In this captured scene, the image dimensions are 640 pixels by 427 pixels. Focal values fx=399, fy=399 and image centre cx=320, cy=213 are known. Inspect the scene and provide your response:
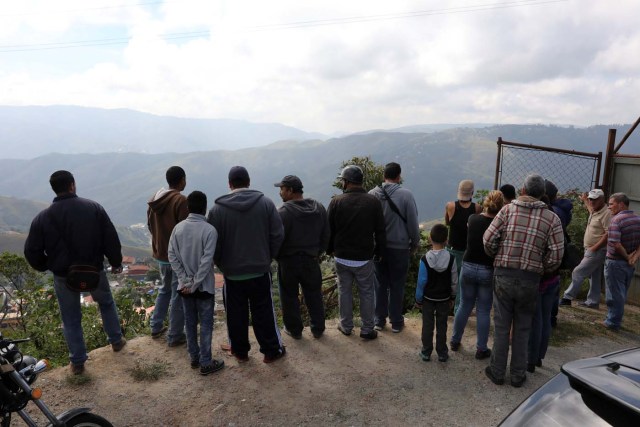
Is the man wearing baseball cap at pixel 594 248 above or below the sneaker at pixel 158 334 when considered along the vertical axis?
above

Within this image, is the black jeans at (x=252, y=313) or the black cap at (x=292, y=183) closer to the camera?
the black jeans at (x=252, y=313)

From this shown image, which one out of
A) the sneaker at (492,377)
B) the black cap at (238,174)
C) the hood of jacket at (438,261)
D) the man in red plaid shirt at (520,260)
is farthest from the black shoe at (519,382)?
the black cap at (238,174)

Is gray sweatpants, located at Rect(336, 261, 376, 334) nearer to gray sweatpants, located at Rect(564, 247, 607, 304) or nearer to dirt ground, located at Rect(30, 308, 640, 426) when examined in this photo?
dirt ground, located at Rect(30, 308, 640, 426)

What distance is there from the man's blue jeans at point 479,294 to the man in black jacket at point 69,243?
3.88m

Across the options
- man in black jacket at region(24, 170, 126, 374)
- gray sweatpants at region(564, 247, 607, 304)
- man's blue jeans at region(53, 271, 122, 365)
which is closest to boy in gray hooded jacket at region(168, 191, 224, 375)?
man in black jacket at region(24, 170, 126, 374)

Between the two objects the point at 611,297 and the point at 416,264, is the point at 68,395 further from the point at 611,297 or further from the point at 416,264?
the point at 611,297

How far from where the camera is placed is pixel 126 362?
4.55 meters

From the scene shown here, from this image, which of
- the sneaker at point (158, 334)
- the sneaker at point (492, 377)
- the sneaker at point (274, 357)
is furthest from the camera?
the sneaker at point (158, 334)

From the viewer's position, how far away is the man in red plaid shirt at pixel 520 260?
12.5ft

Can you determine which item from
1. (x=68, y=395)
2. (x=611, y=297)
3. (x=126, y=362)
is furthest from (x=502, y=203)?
(x=68, y=395)

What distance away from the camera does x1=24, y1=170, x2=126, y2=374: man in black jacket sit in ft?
13.2

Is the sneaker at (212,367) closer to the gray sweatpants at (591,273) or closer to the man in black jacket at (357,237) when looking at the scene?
the man in black jacket at (357,237)

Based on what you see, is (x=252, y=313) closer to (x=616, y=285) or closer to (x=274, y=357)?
(x=274, y=357)

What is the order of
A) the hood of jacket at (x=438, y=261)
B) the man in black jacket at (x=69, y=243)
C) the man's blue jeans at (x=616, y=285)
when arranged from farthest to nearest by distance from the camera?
the man's blue jeans at (x=616, y=285) < the hood of jacket at (x=438, y=261) < the man in black jacket at (x=69, y=243)
